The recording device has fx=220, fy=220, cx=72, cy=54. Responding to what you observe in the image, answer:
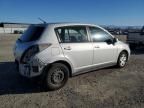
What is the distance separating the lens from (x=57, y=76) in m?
5.96

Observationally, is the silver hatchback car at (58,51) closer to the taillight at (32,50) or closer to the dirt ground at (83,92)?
the taillight at (32,50)

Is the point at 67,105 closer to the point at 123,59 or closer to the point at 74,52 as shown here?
the point at 74,52

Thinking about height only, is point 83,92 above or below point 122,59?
below

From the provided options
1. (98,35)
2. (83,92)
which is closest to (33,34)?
(83,92)

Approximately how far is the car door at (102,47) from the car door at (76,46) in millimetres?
254

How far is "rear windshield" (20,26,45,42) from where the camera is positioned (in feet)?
19.4

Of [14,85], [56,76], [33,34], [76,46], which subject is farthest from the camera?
[14,85]

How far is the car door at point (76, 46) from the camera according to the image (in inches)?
241

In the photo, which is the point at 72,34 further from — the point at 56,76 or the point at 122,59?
the point at 122,59

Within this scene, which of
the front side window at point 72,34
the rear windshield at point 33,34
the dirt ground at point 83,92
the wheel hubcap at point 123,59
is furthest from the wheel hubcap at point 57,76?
the wheel hubcap at point 123,59

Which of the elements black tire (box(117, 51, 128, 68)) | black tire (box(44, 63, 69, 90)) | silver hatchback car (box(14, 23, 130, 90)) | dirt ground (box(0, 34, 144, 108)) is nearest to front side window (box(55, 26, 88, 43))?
silver hatchback car (box(14, 23, 130, 90))

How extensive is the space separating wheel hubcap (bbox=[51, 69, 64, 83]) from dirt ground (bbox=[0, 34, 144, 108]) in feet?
0.95

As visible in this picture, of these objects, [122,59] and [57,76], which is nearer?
[57,76]

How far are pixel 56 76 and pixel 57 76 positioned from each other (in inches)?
1.5
